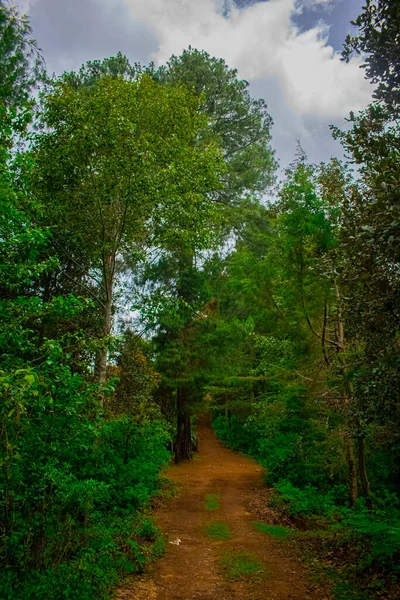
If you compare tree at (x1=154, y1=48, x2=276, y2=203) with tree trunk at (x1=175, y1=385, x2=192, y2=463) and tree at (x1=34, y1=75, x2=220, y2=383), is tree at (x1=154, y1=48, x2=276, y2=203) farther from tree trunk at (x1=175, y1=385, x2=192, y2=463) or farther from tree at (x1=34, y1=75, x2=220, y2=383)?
tree trunk at (x1=175, y1=385, x2=192, y2=463)

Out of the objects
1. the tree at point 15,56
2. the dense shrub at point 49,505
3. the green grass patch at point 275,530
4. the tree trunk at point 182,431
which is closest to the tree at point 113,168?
the tree at point 15,56

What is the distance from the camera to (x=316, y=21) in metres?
7.22

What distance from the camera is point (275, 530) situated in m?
8.65

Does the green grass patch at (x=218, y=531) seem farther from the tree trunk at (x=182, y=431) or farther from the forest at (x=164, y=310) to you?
the tree trunk at (x=182, y=431)

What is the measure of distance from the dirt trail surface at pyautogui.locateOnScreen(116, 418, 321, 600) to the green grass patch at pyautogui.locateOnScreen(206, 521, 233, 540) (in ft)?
0.32

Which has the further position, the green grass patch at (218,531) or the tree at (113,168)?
the tree at (113,168)

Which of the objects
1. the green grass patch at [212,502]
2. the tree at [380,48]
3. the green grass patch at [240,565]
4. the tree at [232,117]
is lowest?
the green grass patch at [212,502]

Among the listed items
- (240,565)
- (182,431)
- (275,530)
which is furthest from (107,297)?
(182,431)

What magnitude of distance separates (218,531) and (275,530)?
123 centimetres

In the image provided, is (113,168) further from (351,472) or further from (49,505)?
(351,472)

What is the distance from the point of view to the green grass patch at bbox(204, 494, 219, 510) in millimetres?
10906

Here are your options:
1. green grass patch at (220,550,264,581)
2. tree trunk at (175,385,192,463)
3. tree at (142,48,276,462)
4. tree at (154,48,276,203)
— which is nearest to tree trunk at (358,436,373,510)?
green grass patch at (220,550,264,581)

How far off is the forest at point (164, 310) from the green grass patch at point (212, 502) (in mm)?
1534

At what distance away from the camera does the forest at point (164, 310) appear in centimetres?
489
